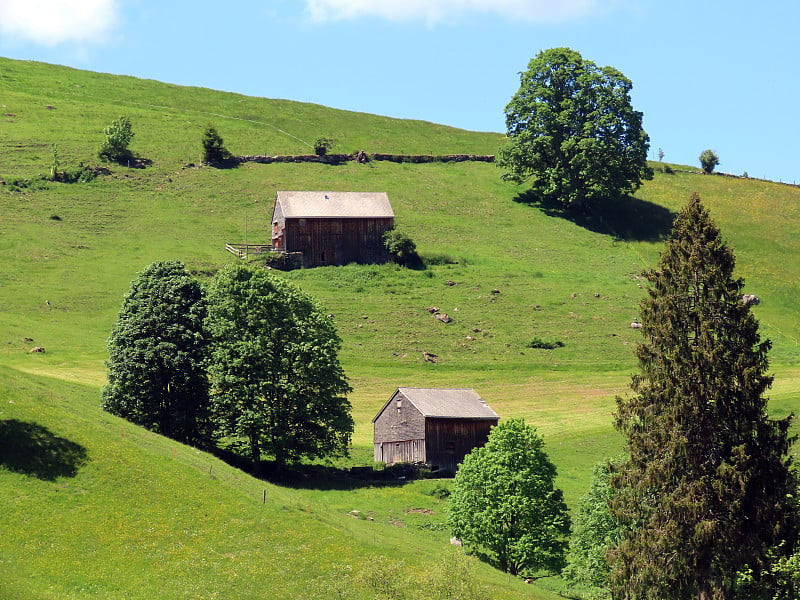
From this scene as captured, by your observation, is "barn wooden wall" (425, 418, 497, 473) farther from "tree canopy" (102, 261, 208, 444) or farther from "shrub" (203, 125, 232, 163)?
"shrub" (203, 125, 232, 163)

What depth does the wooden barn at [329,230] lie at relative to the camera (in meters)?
116

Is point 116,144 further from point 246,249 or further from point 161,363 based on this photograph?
point 161,363

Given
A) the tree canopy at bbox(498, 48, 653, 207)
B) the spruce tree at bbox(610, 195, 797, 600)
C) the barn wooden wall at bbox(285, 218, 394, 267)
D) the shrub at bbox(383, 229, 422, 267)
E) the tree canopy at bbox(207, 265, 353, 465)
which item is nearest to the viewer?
the spruce tree at bbox(610, 195, 797, 600)

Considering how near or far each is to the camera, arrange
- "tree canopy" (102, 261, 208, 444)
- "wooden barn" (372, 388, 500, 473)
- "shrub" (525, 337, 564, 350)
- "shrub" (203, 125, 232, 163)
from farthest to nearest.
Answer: "shrub" (203, 125, 232, 163)
"shrub" (525, 337, 564, 350)
"wooden barn" (372, 388, 500, 473)
"tree canopy" (102, 261, 208, 444)

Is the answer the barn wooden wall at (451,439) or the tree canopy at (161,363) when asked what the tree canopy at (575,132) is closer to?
the barn wooden wall at (451,439)

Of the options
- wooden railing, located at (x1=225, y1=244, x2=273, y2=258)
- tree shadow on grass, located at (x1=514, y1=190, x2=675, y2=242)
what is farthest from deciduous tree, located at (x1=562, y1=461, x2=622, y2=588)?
tree shadow on grass, located at (x1=514, y1=190, x2=675, y2=242)

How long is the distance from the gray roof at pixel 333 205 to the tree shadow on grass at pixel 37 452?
65.2m

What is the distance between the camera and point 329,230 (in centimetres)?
11669

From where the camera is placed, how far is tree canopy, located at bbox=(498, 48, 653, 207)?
132625mm

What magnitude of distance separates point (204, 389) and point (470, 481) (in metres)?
19.9

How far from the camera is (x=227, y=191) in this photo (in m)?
133

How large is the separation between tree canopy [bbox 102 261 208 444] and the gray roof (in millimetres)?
47566

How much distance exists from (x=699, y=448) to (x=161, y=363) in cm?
3615

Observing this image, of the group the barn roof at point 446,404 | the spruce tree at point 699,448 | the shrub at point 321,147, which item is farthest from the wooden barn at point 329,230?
the spruce tree at point 699,448
